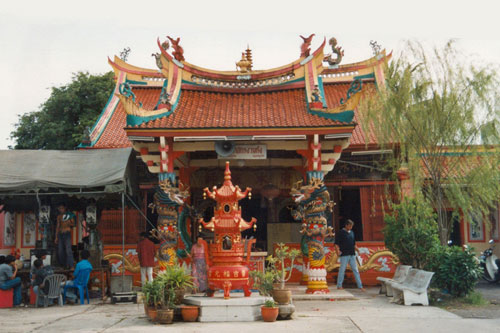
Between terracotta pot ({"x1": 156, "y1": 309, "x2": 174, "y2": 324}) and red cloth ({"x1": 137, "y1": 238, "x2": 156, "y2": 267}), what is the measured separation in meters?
4.68

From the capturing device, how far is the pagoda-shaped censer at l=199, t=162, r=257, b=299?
10.3m

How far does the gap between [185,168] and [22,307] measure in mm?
5992

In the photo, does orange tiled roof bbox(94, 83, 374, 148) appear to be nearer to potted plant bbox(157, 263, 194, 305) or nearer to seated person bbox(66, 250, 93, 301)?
seated person bbox(66, 250, 93, 301)

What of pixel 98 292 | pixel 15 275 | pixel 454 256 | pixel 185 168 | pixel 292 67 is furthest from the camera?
pixel 185 168

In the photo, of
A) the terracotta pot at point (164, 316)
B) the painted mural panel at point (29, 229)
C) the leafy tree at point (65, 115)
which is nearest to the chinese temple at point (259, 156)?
the terracotta pot at point (164, 316)

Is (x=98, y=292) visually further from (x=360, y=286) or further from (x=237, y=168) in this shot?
(x=360, y=286)

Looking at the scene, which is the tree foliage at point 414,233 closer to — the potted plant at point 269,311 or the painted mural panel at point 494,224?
the potted plant at point 269,311

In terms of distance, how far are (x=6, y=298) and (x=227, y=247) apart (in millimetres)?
5552

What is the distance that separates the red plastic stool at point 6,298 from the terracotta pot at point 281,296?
6.27m

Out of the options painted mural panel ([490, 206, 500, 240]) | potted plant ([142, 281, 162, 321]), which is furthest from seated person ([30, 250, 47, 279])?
painted mural panel ([490, 206, 500, 240])

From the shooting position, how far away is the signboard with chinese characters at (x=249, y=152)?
45.3 feet

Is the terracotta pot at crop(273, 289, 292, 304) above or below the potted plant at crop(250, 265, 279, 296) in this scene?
below

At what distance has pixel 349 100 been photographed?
13.2 meters

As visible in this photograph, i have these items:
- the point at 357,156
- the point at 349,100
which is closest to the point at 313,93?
the point at 349,100
